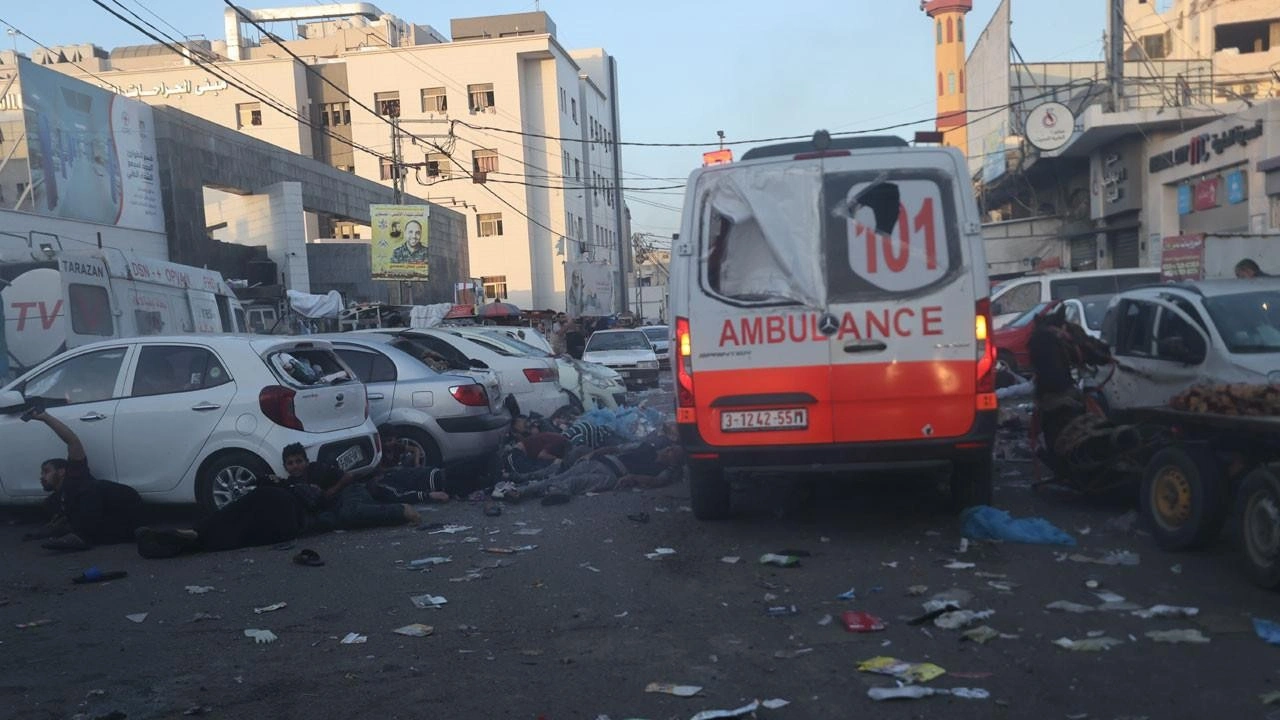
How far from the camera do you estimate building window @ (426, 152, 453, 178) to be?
192ft

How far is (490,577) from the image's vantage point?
662 cm

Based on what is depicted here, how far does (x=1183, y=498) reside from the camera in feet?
20.8

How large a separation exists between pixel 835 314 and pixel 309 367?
4.76 metres

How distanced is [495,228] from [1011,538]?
5556 centimetres

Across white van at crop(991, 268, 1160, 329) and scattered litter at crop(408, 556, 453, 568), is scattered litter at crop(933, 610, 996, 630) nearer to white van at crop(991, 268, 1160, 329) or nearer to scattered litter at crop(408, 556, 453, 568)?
scattered litter at crop(408, 556, 453, 568)

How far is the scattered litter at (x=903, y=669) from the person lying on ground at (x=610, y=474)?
4907mm

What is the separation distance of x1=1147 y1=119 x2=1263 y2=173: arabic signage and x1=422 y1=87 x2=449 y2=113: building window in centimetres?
4184

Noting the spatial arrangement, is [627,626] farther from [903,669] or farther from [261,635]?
[261,635]

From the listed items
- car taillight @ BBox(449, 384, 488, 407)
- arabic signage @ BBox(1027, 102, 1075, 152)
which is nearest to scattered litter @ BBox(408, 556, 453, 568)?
car taillight @ BBox(449, 384, 488, 407)

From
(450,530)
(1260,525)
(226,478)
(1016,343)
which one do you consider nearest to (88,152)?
(226,478)

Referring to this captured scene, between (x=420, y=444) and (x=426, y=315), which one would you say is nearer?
(x=420, y=444)

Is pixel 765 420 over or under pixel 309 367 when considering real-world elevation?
under

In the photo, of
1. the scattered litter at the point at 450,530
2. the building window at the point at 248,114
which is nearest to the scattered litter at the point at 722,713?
the scattered litter at the point at 450,530

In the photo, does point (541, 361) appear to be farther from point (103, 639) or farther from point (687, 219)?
point (103, 639)
